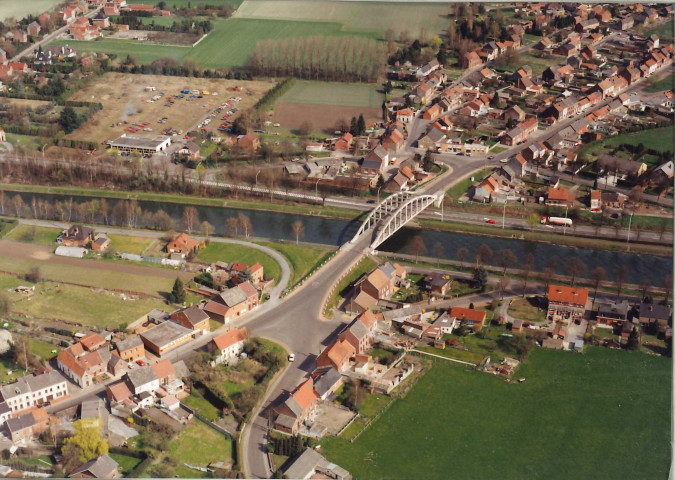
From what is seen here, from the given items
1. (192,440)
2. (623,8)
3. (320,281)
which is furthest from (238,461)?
(623,8)

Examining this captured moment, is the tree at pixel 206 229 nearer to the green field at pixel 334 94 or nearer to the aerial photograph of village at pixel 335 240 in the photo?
the aerial photograph of village at pixel 335 240

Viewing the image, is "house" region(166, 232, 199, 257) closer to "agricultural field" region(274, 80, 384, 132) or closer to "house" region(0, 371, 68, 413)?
"house" region(0, 371, 68, 413)

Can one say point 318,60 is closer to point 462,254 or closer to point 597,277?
point 462,254

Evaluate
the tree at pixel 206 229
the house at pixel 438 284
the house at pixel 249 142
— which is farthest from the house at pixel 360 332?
the house at pixel 249 142

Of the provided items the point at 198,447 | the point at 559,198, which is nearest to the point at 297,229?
the point at 559,198

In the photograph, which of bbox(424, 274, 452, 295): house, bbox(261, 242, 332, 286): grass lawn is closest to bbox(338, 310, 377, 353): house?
bbox(424, 274, 452, 295): house

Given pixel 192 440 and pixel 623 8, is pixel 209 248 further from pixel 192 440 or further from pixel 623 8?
pixel 623 8
